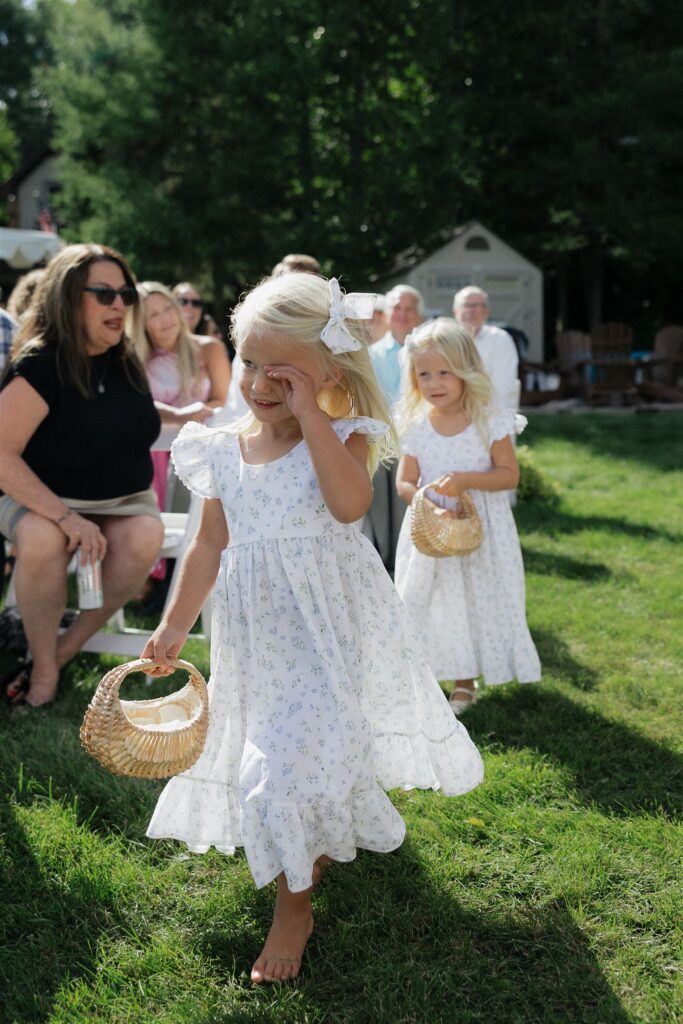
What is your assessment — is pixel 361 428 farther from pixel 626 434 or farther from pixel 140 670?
pixel 626 434

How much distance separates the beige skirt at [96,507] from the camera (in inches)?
176

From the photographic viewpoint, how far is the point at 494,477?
13.9 feet

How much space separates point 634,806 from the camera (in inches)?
131

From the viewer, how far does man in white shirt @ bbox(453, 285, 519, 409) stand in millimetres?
6906

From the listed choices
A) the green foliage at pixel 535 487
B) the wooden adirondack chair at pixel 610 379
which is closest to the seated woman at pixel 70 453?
the green foliage at pixel 535 487

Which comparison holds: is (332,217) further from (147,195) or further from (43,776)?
(43,776)

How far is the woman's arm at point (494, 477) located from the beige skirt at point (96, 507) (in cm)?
147

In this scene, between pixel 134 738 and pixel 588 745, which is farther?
pixel 588 745

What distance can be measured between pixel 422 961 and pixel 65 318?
3058 millimetres

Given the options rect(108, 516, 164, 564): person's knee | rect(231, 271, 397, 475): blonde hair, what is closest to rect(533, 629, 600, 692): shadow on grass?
rect(108, 516, 164, 564): person's knee

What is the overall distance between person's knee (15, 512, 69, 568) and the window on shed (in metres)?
17.8

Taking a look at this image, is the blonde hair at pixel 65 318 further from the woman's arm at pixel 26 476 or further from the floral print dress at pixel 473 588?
the floral print dress at pixel 473 588

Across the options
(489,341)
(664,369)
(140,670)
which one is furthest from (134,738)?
(664,369)

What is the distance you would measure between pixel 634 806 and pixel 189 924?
4.89 feet
